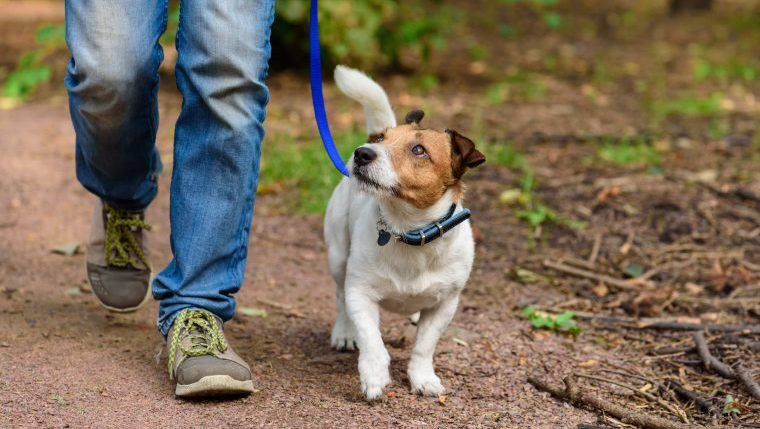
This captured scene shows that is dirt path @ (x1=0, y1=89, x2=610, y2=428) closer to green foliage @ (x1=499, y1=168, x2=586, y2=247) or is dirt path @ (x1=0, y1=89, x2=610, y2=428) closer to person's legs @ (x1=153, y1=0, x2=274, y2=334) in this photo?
person's legs @ (x1=153, y1=0, x2=274, y2=334)

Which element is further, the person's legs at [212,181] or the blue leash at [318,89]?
the blue leash at [318,89]

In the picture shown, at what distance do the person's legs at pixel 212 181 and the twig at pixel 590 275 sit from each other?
1.94 metres

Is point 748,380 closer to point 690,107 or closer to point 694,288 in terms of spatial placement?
point 694,288

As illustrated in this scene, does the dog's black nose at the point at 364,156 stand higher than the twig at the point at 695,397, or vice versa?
the dog's black nose at the point at 364,156

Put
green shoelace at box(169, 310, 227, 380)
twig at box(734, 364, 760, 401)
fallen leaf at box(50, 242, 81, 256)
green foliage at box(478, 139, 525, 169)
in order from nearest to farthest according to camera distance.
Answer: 1. green shoelace at box(169, 310, 227, 380)
2. twig at box(734, 364, 760, 401)
3. fallen leaf at box(50, 242, 81, 256)
4. green foliage at box(478, 139, 525, 169)

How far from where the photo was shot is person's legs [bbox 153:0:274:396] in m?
2.94

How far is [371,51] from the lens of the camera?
27.7 ft

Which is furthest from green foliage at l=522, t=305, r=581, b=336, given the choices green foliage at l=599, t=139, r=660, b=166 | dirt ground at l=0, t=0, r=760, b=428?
green foliage at l=599, t=139, r=660, b=166

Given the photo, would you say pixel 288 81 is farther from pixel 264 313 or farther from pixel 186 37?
pixel 186 37

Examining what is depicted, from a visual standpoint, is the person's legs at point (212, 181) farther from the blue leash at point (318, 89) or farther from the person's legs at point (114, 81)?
the blue leash at point (318, 89)

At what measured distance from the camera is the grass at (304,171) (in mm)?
5691

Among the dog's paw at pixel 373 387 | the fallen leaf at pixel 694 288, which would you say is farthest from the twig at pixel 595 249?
the dog's paw at pixel 373 387

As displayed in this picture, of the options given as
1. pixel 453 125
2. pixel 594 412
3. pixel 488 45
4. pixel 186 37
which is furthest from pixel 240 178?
pixel 488 45

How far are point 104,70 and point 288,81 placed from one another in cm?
576
